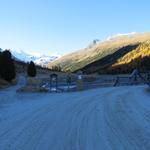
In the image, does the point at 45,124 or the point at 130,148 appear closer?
the point at 130,148

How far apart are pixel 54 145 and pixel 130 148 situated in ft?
5.39

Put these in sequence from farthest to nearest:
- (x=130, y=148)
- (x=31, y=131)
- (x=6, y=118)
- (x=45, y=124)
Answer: (x=6, y=118)
(x=45, y=124)
(x=31, y=131)
(x=130, y=148)

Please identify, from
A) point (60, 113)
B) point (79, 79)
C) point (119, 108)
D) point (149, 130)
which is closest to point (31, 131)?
point (149, 130)

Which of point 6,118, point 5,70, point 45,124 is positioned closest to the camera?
point 45,124

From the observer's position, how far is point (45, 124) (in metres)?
12.6

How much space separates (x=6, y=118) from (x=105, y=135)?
492 centimetres

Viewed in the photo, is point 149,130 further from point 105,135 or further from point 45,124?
point 45,124

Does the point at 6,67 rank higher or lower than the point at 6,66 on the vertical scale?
lower

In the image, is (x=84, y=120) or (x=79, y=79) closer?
(x=84, y=120)

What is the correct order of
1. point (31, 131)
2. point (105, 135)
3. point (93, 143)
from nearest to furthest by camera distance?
1. point (93, 143)
2. point (105, 135)
3. point (31, 131)

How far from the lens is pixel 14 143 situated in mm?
9609

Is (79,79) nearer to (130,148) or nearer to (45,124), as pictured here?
(45,124)

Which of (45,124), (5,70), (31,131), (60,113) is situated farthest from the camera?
(5,70)

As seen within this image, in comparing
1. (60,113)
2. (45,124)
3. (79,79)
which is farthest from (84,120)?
(79,79)
